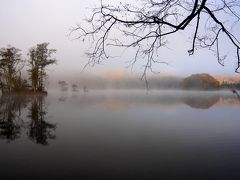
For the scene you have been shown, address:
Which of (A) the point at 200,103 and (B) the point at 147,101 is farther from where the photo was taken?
(B) the point at 147,101

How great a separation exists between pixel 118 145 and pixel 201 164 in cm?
289

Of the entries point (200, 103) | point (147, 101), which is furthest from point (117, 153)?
point (147, 101)

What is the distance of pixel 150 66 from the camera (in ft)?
13.9

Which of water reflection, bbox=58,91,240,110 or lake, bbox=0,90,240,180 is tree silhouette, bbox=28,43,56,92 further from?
lake, bbox=0,90,240,180

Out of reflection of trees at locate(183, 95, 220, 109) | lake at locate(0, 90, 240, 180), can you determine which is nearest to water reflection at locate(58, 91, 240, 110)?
reflection of trees at locate(183, 95, 220, 109)

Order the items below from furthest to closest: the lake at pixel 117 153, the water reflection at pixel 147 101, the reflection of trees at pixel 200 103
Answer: the reflection of trees at pixel 200 103, the water reflection at pixel 147 101, the lake at pixel 117 153

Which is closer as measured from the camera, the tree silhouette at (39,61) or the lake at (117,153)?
the lake at (117,153)

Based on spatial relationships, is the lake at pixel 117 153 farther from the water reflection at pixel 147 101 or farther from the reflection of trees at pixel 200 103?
the reflection of trees at pixel 200 103

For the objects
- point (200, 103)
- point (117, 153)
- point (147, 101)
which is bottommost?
point (200, 103)

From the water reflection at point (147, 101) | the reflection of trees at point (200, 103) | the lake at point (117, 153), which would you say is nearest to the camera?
the lake at point (117, 153)

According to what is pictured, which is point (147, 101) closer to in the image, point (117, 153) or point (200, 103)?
point (200, 103)

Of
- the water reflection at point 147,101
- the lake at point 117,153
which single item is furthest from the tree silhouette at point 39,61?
the lake at point 117,153

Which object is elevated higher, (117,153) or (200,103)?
(117,153)

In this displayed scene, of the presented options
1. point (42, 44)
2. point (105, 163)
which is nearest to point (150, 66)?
point (105, 163)
